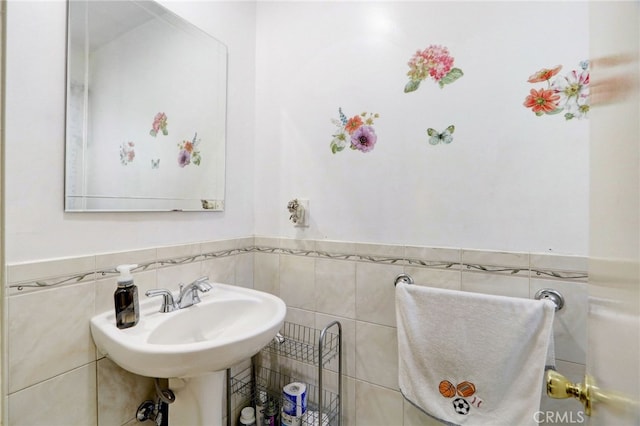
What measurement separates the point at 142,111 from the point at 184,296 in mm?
689

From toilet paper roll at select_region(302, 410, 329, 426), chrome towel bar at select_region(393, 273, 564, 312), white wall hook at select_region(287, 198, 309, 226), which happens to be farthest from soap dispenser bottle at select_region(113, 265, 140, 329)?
chrome towel bar at select_region(393, 273, 564, 312)

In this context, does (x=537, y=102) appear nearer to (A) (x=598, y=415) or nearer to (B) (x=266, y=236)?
(A) (x=598, y=415)

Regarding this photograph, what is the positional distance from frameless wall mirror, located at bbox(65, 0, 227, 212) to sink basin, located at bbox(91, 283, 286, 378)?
0.38 m

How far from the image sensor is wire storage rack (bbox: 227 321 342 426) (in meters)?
1.26

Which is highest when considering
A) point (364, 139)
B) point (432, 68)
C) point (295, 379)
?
point (432, 68)

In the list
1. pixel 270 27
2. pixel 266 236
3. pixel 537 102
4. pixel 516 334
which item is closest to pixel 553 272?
pixel 516 334

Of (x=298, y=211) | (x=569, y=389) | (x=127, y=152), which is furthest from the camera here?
(x=298, y=211)

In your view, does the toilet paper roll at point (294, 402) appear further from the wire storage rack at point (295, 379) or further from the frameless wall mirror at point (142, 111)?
the frameless wall mirror at point (142, 111)

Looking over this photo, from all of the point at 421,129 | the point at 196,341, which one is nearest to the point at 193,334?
the point at 196,341

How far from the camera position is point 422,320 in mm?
1027

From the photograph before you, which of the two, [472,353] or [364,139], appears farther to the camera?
[364,139]

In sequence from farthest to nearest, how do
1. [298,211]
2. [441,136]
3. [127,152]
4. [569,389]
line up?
[298,211] < [441,136] < [127,152] < [569,389]

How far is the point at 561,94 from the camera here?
0.94 meters

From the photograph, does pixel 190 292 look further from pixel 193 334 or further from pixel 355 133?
pixel 355 133
